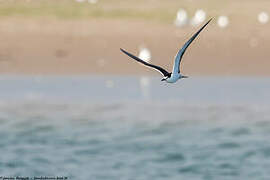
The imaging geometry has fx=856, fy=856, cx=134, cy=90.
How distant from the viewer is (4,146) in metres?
19.2

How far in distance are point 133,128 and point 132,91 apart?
2557 millimetres

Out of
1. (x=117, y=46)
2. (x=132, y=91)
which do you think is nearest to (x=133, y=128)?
(x=132, y=91)

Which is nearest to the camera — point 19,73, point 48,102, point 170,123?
point 170,123

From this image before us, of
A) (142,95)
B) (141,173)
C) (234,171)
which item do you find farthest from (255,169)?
(142,95)

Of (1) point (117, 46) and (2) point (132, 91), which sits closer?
(2) point (132, 91)

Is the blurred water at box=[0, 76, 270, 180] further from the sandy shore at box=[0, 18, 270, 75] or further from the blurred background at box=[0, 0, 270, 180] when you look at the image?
the sandy shore at box=[0, 18, 270, 75]

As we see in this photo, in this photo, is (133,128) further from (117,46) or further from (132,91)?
(117,46)

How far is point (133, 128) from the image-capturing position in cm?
2008

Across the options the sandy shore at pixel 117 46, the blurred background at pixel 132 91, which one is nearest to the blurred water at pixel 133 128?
the blurred background at pixel 132 91

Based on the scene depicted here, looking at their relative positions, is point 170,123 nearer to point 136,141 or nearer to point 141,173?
point 136,141

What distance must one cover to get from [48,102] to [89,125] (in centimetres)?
196

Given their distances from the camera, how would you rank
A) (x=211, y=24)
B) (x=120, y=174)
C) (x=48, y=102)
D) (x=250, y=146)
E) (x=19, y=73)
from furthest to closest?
1. (x=211, y=24)
2. (x=19, y=73)
3. (x=48, y=102)
4. (x=250, y=146)
5. (x=120, y=174)

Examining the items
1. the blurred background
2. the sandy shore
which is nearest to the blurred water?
the blurred background

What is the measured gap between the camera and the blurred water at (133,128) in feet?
57.6
